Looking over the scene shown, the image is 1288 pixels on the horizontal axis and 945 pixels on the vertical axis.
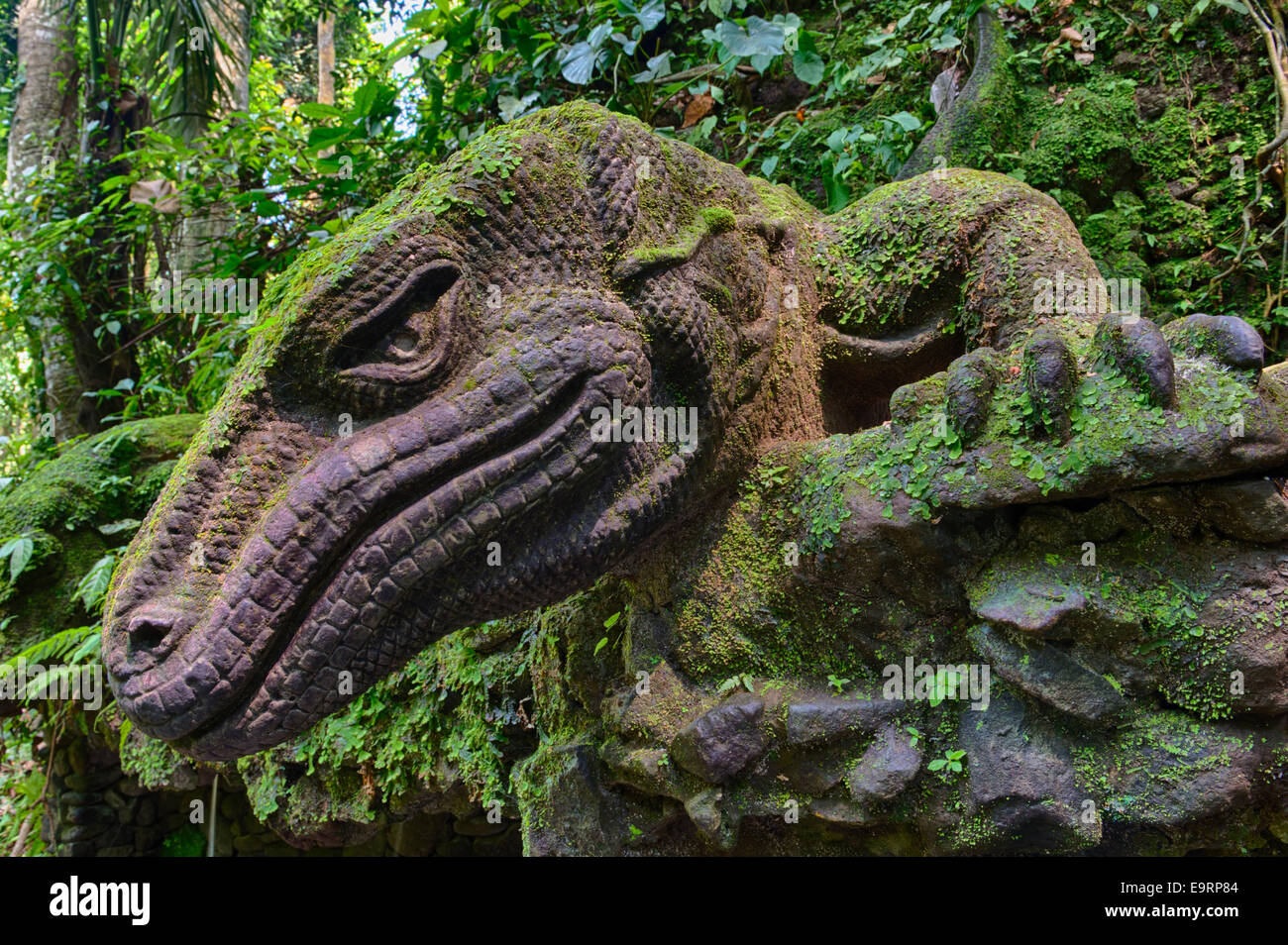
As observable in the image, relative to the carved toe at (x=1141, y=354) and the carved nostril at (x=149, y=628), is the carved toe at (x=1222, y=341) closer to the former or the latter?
Result: the carved toe at (x=1141, y=354)

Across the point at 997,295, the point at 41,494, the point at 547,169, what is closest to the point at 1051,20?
the point at 997,295

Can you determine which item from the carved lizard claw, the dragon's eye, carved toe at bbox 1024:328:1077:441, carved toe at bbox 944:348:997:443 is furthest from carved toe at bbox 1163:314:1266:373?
the dragon's eye

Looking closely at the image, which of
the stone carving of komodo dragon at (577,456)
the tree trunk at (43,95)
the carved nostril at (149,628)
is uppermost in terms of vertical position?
the tree trunk at (43,95)

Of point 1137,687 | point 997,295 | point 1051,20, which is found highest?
point 1051,20

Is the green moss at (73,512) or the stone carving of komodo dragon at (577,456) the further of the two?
the green moss at (73,512)

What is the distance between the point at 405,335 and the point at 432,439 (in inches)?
9.4

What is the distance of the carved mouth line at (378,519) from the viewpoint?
5.51ft

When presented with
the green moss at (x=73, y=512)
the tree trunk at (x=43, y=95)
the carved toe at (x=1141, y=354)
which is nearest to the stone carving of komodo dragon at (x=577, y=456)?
the carved toe at (x=1141, y=354)

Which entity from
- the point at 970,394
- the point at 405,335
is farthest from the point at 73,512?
the point at 970,394

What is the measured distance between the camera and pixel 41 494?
14.3 ft

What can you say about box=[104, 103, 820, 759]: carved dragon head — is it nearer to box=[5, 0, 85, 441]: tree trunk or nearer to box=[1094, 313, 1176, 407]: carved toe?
box=[1094, 313, 1176, 407]: carved toe

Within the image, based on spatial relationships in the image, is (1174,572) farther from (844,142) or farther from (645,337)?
(844,142)

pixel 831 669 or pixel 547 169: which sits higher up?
pixel 547 169

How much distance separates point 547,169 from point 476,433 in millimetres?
644
